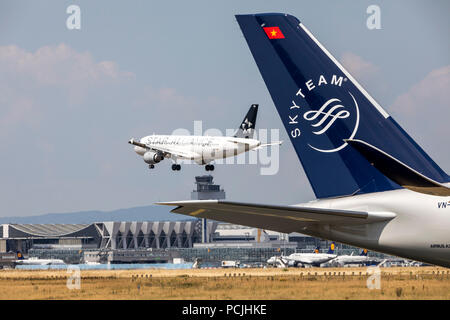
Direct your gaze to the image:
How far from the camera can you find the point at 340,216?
17.9 meters

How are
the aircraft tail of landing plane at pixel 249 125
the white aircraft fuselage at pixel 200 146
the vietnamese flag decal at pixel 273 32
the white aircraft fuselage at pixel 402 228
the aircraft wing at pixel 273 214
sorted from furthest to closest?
the aircraft tail of landing plane at pixel 249 125 < the white aircraft fuselage at pixel 200 146 < the vietnamese flag decal at pixel 273 32 < the white aircraft fuselage at pixel 402 228 < the aircraft wing at pixel 273 214

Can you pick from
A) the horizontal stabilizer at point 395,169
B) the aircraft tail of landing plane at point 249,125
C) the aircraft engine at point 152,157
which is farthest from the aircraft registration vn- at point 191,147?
the horizontal stabilizer at point 395,169

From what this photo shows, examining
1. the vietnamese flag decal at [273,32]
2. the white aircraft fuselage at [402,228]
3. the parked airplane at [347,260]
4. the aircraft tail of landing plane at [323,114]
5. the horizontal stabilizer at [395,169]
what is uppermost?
the vietnamese flag decal at [273,32]

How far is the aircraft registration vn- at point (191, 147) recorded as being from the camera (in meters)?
120

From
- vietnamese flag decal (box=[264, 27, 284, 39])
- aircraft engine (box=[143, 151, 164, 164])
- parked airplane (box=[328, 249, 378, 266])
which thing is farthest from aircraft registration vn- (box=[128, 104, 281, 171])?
vietnamese flag decal (box=[264, 27, 284, 39])

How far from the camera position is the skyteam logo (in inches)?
773

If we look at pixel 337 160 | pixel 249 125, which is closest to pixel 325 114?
pixel 337 160

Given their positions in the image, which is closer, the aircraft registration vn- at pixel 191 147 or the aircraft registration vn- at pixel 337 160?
the aircraft registration vn- at pixel 337 160

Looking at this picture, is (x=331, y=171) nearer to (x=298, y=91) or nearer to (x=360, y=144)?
(x=298, y=91)

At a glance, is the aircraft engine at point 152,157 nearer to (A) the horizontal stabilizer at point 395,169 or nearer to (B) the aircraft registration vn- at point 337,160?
(B) the aircraft registration vn- at point 337,160

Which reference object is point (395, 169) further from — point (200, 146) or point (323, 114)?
point (200, 146)

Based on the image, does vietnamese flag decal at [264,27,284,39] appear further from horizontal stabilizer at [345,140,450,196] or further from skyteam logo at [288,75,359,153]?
horizontal stabilizer at [345,140,450,196]

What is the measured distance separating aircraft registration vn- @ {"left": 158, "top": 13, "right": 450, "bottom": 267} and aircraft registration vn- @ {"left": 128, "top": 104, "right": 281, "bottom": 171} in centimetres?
9704
